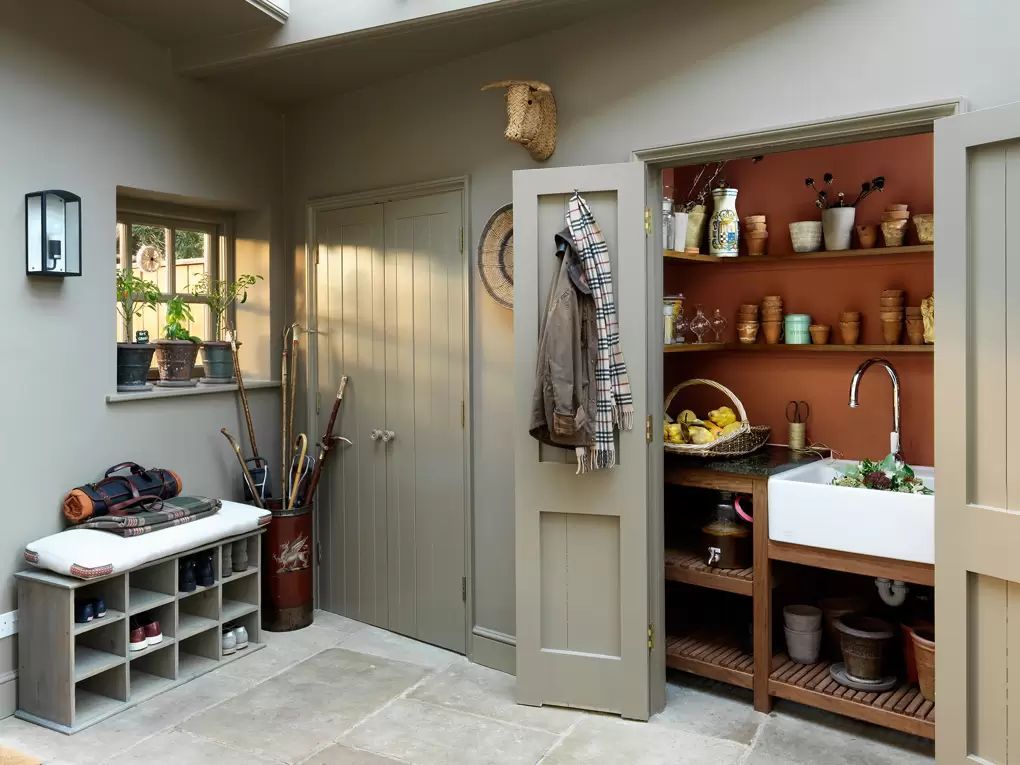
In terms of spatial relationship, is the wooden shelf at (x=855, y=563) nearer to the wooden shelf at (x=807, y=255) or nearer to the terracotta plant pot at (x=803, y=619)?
the terracotta plant pot at (x=803, y=619)

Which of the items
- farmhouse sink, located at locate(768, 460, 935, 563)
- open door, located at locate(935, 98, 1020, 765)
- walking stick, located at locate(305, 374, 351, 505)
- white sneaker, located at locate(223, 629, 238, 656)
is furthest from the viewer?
Answer: walking stick, located at locate(305, 374, 351, 505)

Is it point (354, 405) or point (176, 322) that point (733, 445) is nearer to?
point (354, 405)

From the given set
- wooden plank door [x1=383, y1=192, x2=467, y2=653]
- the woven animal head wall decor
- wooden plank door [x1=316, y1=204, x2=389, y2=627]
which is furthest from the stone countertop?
wooden plank door [x1=316, y1=204, x2=389, y2=627]

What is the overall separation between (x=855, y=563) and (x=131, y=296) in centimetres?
317

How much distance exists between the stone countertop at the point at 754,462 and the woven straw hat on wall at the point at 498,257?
957 mm

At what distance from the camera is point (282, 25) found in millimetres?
3545

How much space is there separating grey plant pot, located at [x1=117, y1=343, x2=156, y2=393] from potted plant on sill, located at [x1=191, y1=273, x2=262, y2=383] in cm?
42

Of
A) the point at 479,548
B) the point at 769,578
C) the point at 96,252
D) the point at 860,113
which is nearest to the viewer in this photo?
the point at 860,113

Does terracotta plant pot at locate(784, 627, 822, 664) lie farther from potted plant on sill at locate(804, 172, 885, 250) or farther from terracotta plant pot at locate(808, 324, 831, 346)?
potted plant on sill at locate(804, 172, 885, 250)

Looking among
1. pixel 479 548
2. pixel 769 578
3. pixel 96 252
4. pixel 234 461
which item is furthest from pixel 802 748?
pixel 96 252

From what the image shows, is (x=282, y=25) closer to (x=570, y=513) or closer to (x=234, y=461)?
(x=234, y=461)

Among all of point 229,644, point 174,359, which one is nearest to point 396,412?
point 174,359

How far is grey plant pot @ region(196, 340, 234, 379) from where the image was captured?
4.15m

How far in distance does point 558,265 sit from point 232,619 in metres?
2.15
